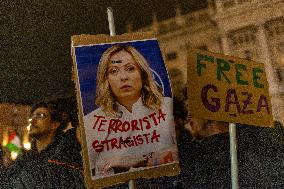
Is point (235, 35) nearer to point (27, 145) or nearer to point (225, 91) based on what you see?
point (225, 91)

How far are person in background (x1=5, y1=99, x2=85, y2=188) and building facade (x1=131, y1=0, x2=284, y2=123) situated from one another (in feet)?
4.36

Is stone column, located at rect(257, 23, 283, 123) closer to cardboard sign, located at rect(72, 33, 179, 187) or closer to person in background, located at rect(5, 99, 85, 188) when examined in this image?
cardboard sign, located at rect(72, 33, 179, 187)

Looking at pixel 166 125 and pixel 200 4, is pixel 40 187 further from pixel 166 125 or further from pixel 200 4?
pixel 200 4

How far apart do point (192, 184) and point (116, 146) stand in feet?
4.93

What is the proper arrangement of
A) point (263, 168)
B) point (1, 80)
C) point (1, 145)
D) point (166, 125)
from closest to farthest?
1. point (166, 125)
2. point (263, 168)
3. point (1, 80)
4. point (1, 145)

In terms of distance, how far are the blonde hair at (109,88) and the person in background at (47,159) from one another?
1.69 meters

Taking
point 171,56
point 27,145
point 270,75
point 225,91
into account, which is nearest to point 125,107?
point 225,91

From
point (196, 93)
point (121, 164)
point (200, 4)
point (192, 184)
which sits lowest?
point (192, 184)

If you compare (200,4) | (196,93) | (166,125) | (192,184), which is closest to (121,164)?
(166,125)

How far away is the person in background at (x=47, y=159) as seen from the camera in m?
3.70

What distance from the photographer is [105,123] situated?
215 centimetres

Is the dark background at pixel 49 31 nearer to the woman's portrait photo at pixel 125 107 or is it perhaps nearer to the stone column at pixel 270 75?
the stone column at pixel 270 75

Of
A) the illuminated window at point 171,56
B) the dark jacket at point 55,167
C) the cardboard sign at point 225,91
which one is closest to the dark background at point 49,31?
the illuminated window at point 171,56

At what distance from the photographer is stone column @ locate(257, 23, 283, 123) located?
343cm
